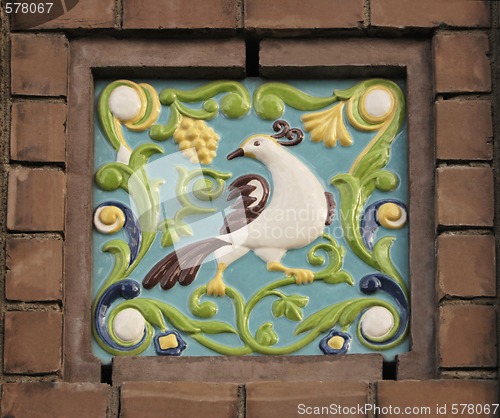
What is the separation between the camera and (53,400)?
12.8 ft

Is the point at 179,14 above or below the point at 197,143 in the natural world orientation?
above

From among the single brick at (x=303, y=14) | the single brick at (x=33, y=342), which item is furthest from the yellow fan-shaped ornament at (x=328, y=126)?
the single brick at (x=33, y=342)

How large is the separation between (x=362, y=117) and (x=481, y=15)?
1.29 ft

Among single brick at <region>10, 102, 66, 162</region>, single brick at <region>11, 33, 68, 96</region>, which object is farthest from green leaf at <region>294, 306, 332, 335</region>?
single brick at <region>11, 33, 68, 96</region>

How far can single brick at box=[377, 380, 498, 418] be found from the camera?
3.89m

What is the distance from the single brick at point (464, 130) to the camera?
405 cm

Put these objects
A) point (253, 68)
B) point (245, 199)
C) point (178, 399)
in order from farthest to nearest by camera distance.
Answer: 1. point (253, 68)
2. point (245, 199)
3. point (178, 399)

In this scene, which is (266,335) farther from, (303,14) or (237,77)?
(303,14)

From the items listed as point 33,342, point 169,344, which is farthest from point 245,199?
point 33,342

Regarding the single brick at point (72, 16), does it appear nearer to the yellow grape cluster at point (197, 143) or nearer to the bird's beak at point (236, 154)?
the yellow grape cluster at point (197, 143)

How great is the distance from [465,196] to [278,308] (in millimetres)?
531

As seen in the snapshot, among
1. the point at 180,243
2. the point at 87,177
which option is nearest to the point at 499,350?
the point at 180,243

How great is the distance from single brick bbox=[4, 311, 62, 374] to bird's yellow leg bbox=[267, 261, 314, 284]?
53 centimetres

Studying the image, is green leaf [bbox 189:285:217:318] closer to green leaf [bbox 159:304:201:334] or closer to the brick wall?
green leaf [bbox 159:304:201:334]
